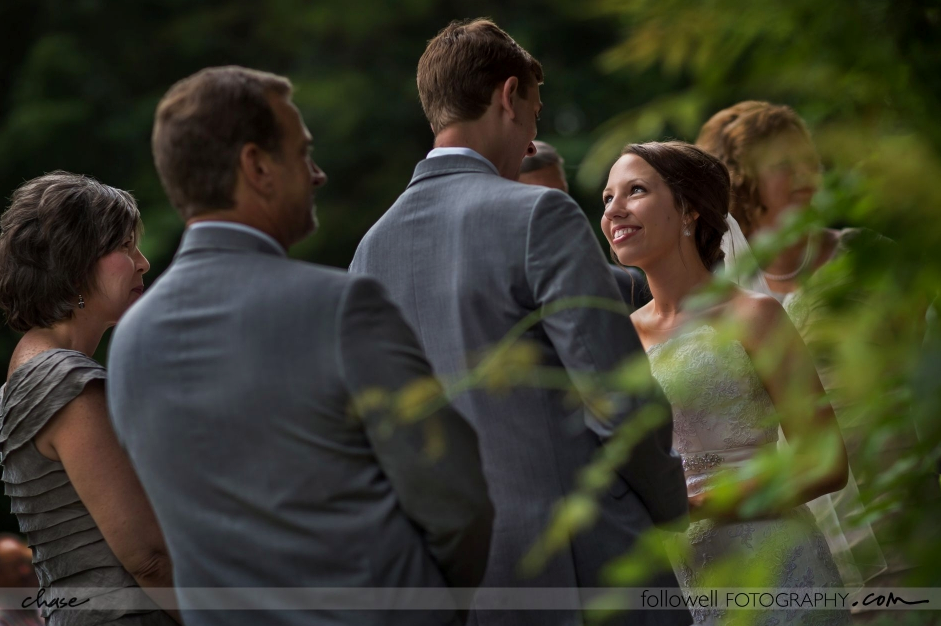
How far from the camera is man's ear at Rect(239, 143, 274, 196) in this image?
6.20 feet

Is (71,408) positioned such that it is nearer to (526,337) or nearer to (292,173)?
(292,173)

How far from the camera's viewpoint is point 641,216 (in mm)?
3295

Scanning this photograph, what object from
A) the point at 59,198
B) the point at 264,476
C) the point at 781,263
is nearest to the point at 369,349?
the point at 264,476

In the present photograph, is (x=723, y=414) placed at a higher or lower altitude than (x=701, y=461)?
higher

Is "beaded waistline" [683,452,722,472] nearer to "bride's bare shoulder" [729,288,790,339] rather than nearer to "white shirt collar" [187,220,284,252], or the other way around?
"bride's bare shoulder" [729,288,790,339]

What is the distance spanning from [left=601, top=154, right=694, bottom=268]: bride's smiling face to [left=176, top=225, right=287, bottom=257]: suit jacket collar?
1.66 m

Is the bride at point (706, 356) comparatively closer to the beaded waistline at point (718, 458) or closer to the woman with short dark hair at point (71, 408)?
the beaded waistline at point (718, 458)

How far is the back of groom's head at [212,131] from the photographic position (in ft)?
6.15

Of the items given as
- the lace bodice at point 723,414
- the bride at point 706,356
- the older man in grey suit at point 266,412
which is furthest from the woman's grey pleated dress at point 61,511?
the lace bodice at point 723,414

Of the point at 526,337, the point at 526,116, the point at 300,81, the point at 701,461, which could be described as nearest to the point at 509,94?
the point at 526,116

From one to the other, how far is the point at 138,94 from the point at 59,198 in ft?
39.4

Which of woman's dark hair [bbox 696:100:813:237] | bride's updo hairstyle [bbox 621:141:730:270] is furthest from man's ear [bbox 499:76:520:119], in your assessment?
woman's dark hair [bbox 696:100:813:237]

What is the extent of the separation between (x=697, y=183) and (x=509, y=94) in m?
0.98

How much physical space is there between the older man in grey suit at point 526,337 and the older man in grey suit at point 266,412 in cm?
45
